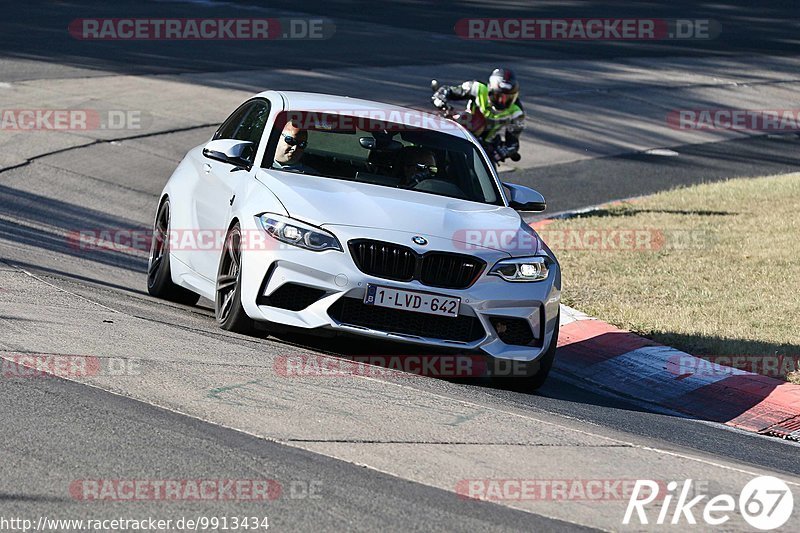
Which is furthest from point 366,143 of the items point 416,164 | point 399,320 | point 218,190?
point 399,320

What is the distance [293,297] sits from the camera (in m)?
7.79

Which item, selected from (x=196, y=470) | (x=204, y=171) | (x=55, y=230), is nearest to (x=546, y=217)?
(x=55, y=230)

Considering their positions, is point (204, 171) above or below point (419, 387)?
above

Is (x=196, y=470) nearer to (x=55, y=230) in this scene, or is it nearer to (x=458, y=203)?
(x=458, y=203)

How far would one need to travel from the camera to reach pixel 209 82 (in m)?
22.3

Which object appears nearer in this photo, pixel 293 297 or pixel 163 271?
pixel 293 297

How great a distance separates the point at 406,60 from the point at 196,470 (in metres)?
21.9
